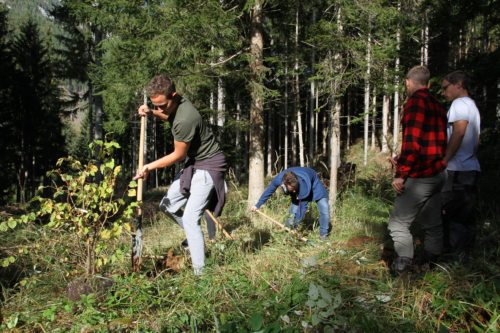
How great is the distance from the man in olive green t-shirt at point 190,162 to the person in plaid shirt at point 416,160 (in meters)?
1.76

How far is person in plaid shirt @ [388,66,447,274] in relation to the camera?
3.28 m

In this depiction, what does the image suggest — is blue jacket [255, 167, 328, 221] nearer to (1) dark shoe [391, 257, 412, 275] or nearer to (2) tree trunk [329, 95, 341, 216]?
(2) tree trunk [329, 95, 341, 216]

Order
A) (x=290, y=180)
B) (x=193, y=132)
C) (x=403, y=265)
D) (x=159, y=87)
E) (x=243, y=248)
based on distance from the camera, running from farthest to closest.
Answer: (x=290, y=180) < (x=243, y=248) < (x=193, y=132) < (x=159, y=87) < (x=403, y=265)

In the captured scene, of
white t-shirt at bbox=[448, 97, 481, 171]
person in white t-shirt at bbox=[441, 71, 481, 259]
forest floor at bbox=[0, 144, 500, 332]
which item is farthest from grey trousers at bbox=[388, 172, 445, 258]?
white t-shirt at bbox=[448, 97, 481, 171]

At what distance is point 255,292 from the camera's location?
3350 millimetres

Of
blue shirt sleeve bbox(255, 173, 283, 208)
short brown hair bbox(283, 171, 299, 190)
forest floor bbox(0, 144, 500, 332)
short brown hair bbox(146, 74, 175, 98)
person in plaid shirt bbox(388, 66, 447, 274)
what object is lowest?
forest floor bbox(0, 144, 500, 332)

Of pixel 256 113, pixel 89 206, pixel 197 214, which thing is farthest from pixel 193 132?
pixel 256 113

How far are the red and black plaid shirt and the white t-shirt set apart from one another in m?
0.70

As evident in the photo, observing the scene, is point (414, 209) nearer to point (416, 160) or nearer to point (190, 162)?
point (416, 160)

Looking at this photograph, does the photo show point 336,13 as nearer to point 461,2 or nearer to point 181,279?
point 461,2

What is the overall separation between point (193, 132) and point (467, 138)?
9.12 ft

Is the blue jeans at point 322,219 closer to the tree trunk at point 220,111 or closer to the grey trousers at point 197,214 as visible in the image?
the grey trousers at point 197,214

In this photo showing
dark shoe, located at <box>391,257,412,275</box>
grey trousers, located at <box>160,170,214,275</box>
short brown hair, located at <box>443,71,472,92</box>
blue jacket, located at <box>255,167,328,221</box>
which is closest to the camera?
dark shoe, located at <box>391,257,412,275</box>

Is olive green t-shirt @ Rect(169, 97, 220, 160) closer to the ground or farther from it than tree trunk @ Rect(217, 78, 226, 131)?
closer to the ground
